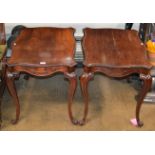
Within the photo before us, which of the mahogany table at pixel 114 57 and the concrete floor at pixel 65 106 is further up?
the mahogany table at pixel 114 57

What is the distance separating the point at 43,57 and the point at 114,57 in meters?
0.46

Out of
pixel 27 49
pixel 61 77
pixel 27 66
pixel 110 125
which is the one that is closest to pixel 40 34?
pixel 27 49

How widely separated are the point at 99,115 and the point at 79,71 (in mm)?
590

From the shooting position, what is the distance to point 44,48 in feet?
6.11

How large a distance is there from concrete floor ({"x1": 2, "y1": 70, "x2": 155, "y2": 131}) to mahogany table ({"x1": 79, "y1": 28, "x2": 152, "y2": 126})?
0.12 m

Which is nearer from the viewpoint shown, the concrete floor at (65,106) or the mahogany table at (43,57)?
the mahogany table at (43,57)

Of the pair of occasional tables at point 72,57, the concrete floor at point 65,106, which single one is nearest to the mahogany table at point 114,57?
the pair of occasional tables at point 72,57

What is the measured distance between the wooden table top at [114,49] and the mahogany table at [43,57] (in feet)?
0.39

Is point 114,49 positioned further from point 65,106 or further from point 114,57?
point 65,106

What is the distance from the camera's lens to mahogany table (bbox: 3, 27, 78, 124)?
1.74m

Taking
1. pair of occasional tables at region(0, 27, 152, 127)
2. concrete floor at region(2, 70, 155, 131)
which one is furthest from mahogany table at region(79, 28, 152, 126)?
concrete floor at region(2, 70, 155, 131)

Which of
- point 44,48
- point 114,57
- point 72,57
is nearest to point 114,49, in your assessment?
point 114,57

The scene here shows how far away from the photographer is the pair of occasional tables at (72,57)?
174cm

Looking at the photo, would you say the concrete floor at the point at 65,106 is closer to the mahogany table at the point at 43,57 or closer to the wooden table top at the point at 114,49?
the mahogany table at the point at 43,57
